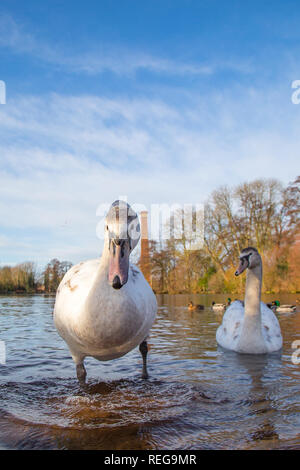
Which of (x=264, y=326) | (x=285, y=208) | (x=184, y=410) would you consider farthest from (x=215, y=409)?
(x=285, y=208)

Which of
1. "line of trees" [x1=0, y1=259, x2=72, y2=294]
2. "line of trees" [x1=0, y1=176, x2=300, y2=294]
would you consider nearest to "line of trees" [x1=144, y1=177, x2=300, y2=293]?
"line of trees" [x1=0, y1=176, x2=300, y2=294]

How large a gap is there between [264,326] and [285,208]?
30419mm

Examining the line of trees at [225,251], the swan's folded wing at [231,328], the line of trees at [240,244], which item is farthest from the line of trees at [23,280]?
the swan's folded wing at [231,328]

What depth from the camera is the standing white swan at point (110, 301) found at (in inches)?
121

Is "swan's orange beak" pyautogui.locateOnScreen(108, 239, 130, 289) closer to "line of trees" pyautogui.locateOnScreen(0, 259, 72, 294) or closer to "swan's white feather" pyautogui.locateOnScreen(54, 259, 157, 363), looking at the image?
"swan's white feather" pyautogui.locateOnScreen(54, 259, 157, 363)

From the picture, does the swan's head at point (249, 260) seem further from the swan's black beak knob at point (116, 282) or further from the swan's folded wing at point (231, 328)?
the swan's black beak knob at point (116, 282)

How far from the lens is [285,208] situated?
118 ft

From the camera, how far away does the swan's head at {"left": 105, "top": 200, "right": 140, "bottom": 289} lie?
9.84 ft

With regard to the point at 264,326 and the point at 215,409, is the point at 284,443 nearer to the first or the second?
the point at 215,409

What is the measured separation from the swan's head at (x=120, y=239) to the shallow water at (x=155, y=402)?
1.31 metres

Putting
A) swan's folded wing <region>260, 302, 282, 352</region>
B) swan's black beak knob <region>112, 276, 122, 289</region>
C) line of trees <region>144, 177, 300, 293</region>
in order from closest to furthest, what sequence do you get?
swan's black beak knob <region>112, 276, 122, 289</region>, swan's folded wing <region>260, 302, 282, 352</region>, line of trees <region>144, 177, 300, 293</region>
